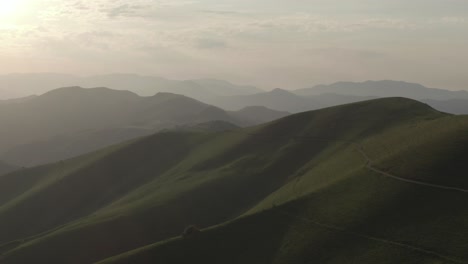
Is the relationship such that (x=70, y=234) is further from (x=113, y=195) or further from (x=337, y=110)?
(x=337, y=110)

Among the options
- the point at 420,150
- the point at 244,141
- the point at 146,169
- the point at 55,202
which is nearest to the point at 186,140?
the point at 146,169

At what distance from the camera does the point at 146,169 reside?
7082 inches

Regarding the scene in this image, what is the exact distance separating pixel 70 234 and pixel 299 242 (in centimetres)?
6945

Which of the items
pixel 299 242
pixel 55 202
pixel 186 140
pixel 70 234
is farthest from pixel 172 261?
pixel 186 140

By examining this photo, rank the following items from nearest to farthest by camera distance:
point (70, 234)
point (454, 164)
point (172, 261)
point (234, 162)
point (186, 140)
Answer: point (172, 261), point (454, 164), point (70, 234), point (234, 162), point (186, 140)

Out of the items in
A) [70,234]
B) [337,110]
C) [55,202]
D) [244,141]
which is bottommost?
[55,202]

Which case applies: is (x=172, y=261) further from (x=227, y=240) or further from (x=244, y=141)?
(x=244, y=141)

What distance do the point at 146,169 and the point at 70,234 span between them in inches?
2476

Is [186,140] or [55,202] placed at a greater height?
[186,140]

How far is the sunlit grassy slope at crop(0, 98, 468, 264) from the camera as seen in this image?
2938 inches

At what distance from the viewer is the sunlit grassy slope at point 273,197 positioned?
7462 cm

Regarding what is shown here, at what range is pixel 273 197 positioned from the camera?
113 metres

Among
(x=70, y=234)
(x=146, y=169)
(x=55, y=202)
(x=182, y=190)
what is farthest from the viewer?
(x=146, y=169)

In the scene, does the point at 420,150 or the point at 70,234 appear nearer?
the point at 420,150
